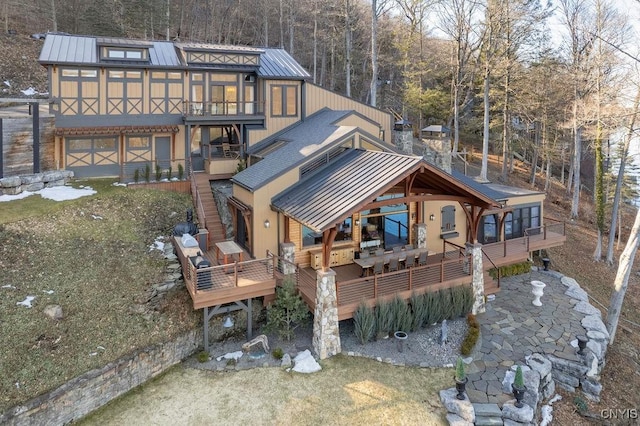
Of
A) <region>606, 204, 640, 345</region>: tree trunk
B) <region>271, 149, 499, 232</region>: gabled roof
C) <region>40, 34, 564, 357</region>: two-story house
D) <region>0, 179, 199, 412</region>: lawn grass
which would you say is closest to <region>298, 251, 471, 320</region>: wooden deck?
<region>40, 34, 564, 357</region>: two-story house

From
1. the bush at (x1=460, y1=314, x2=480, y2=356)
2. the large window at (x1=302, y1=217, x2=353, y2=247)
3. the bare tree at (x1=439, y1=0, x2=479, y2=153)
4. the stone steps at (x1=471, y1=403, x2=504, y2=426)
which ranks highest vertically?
the bare tree at (x1=439, y1=0, x2=479, y2=153)

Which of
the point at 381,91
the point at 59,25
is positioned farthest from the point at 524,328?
the point at 59,25

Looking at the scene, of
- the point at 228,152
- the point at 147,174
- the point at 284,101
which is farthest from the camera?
the point at 284,101

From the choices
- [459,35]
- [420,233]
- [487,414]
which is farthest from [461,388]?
[459,35]

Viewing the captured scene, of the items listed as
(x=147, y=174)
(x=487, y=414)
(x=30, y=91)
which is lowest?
(x=487, y=414)

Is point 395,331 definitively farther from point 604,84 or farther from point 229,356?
point 604,84

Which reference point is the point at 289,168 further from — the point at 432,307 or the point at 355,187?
the point at 432,307

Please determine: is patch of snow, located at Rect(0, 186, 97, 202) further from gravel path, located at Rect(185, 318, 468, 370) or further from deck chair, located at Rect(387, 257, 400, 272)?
deck chair, located at Rect(387, 257, 400, 272)
